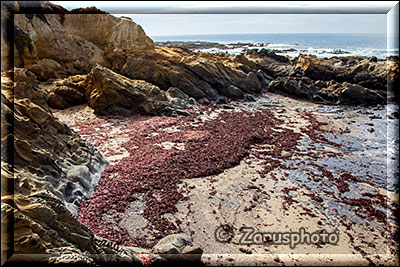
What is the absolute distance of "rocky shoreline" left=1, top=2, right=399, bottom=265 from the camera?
4.80 m

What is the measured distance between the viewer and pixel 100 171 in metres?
10.4

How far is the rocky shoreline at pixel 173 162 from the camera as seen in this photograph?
4805 millimetres

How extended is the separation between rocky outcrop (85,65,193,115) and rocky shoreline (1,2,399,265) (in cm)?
9

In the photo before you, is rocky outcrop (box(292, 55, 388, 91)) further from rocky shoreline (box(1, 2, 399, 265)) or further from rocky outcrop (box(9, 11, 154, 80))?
rocky outcrop (box(9, 11, 154, 80))

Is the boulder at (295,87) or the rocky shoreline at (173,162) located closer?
the rocky shoreline at (173,162)

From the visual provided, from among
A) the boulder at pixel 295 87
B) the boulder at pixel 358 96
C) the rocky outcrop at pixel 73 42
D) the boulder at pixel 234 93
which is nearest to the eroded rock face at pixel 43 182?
the rocky outcrop at pixel 73 42

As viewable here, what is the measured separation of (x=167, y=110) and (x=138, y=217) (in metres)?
13.1

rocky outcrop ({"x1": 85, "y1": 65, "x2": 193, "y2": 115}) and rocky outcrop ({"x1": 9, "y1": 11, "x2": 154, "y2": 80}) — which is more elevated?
rocky outcrop ({"x1": 9, "y1": 11, "x2": 154, "y2": 80})

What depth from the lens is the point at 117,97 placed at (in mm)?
19688

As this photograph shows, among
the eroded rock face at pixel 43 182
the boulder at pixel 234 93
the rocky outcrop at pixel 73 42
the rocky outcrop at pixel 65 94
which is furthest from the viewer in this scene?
the boulder at pixel 234 93

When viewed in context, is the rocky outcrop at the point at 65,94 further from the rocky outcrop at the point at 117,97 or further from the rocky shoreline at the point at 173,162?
the rocky outcrop at the point at 117,97

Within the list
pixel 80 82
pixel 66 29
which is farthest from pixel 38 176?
pixel 66 29

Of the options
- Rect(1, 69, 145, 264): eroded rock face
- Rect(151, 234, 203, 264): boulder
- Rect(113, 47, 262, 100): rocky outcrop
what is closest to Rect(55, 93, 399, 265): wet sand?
Rect(151, 234, 203, 264): boulder

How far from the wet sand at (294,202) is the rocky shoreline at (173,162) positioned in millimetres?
57
